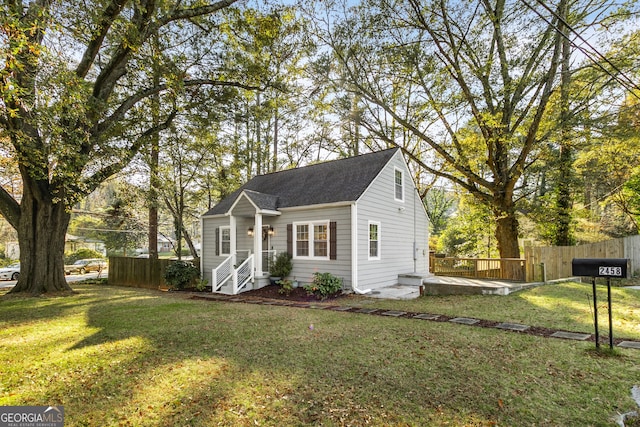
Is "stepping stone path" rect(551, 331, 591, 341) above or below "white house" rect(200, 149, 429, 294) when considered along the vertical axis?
below

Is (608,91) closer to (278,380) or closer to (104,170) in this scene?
(278,380)

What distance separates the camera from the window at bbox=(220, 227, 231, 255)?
14.4 metres

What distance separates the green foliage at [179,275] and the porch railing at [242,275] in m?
3.38

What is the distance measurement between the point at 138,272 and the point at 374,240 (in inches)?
477

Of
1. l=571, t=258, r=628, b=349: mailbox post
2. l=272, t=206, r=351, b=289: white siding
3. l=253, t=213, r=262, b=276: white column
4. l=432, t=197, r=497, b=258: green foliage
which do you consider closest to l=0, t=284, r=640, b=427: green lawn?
l=571, t=258, r=628, b=349: mailbox post

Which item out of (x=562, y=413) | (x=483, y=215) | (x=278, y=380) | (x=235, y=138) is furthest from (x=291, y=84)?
(x=562, y=413)

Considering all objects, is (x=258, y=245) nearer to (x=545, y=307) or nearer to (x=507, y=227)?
(x=545, y=307)

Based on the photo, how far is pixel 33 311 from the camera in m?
7.86

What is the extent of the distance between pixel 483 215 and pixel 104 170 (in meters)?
17.3

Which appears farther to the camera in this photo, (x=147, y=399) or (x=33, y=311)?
(x=33, y=311)

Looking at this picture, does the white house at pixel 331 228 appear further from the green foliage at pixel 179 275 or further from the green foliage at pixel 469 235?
the green foliage at pixel 469 235

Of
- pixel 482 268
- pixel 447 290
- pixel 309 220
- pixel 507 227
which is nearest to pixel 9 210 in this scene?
pixel 309 220

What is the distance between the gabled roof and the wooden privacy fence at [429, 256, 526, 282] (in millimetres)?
6277

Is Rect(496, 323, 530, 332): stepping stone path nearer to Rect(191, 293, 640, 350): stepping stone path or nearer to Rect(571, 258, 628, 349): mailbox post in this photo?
Rect(191, 293, 640, 350): stepping stone path
